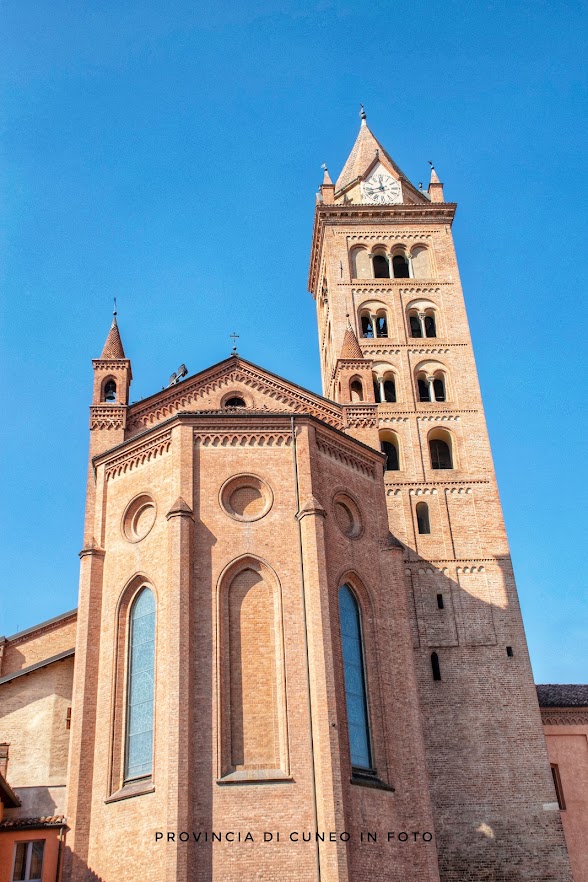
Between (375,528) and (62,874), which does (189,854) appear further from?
(375,528)

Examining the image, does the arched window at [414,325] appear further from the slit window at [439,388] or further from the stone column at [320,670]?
the stone column at [320,670]

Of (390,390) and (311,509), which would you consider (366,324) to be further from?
(311,509)

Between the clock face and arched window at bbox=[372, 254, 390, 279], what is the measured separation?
128 inches

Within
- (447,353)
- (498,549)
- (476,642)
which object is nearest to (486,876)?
(476,642)

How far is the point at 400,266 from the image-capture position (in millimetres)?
40062

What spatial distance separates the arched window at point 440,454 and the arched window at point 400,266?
8605 mm

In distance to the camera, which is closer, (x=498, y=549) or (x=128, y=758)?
(x=128, y=758)

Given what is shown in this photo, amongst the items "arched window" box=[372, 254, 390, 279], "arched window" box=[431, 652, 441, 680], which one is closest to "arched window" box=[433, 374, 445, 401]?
"arched window" box=[372, 254, 390, 279]

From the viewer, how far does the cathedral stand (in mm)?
17750

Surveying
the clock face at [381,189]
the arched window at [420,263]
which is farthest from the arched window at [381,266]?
the clock face at [381,189]

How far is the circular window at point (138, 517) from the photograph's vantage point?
21406mm

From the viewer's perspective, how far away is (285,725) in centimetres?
1839

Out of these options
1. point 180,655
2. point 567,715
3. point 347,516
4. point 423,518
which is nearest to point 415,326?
point 423,518

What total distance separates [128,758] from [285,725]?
142 inches
